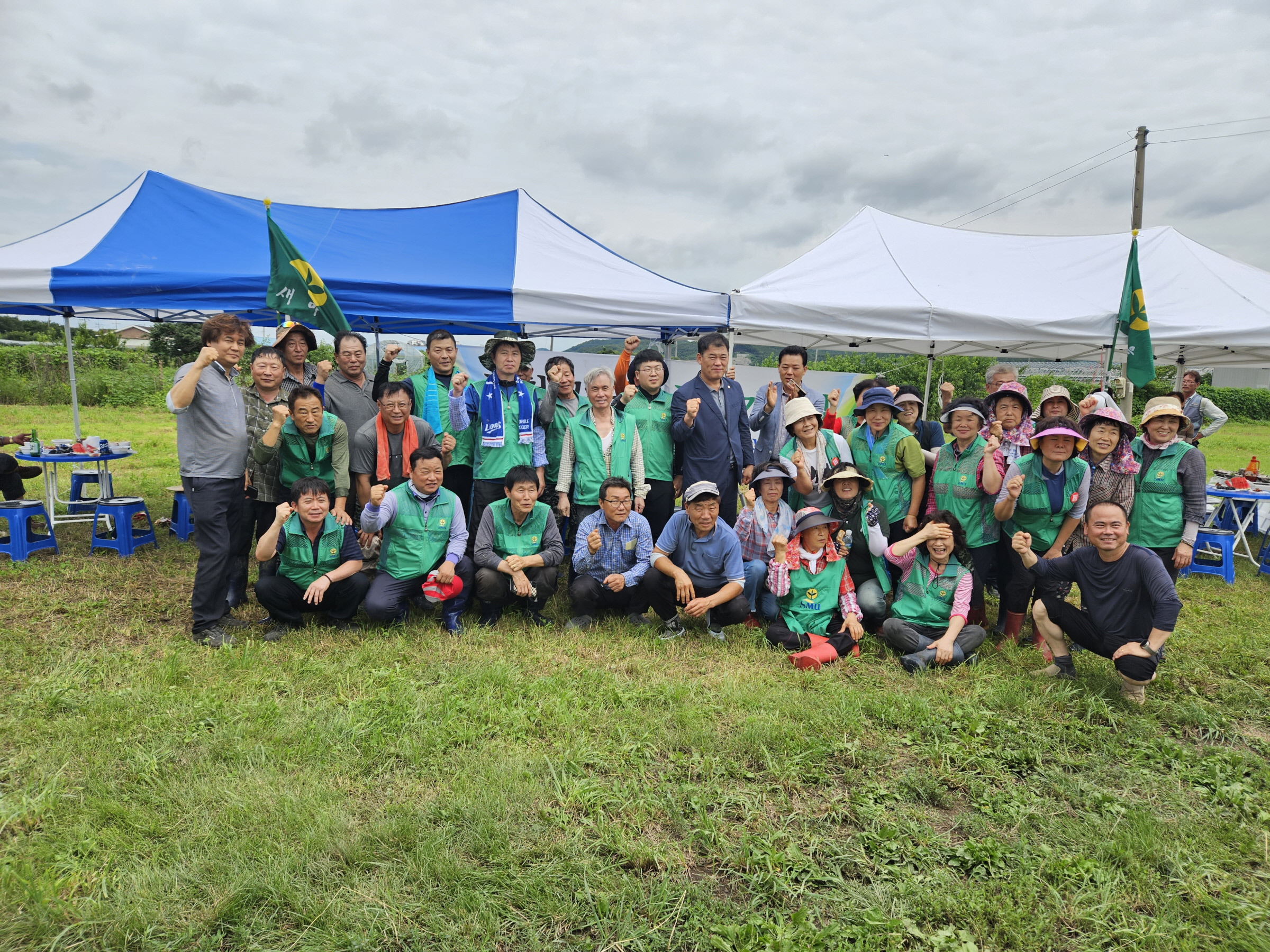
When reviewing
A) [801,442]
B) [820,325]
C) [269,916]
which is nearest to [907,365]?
[820,325]

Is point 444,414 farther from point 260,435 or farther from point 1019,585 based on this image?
point 1019,585

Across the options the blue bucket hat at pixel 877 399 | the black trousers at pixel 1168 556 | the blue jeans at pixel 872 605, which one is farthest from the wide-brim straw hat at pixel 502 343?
the black trousers at pixel 1168 556

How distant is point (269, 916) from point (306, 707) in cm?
131

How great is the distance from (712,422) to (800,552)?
1095 millimetres

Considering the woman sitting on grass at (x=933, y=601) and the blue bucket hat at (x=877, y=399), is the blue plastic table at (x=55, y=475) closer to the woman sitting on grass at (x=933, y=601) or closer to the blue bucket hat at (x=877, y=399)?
the blue bucket hat at (x=877, y=399)

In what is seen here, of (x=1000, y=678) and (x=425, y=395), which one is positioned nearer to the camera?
(x=1000, y=678)

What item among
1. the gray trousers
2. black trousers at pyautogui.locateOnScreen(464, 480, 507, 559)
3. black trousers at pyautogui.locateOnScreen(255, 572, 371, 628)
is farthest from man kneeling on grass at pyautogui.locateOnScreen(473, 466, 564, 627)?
the gray trousers

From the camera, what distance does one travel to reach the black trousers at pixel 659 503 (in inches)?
197

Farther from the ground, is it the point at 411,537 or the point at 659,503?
the point at 659,503

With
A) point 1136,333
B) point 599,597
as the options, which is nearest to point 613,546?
point 599,597

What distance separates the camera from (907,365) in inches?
996

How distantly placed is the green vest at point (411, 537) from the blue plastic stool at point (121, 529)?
2.86 metres

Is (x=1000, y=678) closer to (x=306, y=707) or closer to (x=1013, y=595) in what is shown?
(x=1013, y=595)

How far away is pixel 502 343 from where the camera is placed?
4680mm
